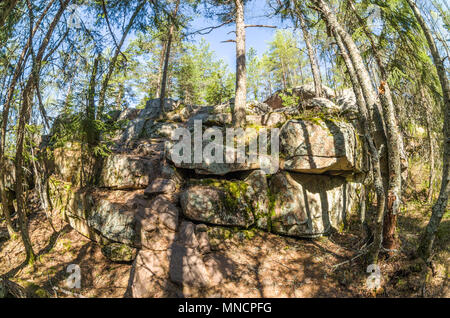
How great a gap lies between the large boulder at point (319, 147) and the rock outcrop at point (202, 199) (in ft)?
0.09

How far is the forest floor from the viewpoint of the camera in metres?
4.28

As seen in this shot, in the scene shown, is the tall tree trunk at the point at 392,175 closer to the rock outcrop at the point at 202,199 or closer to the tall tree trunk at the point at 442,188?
the tall tree trunk at the point at 442,188

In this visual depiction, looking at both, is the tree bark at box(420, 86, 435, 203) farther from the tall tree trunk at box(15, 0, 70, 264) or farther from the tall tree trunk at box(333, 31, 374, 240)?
the tall tree trunk at box(15, 0, 70, 264)

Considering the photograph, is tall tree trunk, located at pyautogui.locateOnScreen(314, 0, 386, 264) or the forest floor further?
tall tree trunk, located at pyautogui.locateOnScreen(314, 0, 386, 264)

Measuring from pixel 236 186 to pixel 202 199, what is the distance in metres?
1.13

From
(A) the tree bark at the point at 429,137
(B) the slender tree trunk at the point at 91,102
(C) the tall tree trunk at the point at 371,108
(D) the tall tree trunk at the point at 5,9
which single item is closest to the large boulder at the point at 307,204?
(C) the tall tree trunk at the point at 371,108

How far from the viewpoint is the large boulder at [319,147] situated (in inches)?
241

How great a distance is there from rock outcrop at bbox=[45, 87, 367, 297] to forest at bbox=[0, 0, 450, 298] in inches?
1.5


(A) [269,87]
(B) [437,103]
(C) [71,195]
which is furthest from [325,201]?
(A) [269,87]

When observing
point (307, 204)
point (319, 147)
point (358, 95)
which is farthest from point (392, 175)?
point (307, 204)

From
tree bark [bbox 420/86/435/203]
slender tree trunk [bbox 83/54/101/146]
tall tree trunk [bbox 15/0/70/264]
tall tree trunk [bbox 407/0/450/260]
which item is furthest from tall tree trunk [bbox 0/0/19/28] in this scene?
tree bark [bbox 420/86/435/203]

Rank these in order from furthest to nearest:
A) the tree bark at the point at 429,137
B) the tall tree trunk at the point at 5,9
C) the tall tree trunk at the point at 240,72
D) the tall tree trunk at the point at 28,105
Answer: the tall tree trunk at the point at 240,72, the tree bark at the point at 429,137, the tall tree trunk at the point at 28,105, the tall tree trunk at the point at 5,9
